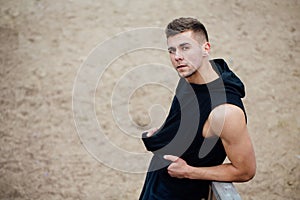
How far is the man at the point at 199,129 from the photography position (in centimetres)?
166

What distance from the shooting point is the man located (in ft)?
5.46

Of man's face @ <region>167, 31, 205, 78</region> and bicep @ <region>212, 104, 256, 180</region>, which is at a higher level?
man's face @ <region>167, 31, 205, 78</region>

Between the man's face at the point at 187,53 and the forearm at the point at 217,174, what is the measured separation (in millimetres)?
420

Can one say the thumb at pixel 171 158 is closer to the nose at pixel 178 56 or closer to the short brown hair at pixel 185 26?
the nose at pixel 178 56

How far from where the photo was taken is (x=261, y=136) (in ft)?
14.2

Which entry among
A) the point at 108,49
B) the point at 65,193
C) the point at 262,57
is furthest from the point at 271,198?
the point at 108,49

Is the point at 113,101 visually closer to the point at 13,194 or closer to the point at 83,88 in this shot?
the point at 83,88

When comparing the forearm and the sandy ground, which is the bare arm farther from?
the sandy ground

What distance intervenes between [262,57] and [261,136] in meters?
1.40

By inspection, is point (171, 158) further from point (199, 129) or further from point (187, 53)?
point (187, 53)

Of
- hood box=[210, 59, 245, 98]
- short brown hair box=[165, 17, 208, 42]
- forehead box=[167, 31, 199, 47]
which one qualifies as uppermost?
short brown hair box=[165, 17, 208, 42]

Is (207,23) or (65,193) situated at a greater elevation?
(207,23)

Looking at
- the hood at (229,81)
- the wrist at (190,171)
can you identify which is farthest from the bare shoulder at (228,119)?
the wrist at (190,171)

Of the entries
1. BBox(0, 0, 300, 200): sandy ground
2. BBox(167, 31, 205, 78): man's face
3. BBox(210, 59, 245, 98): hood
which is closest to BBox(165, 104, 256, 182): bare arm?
BBox(210, 59, 245, 98): hood
